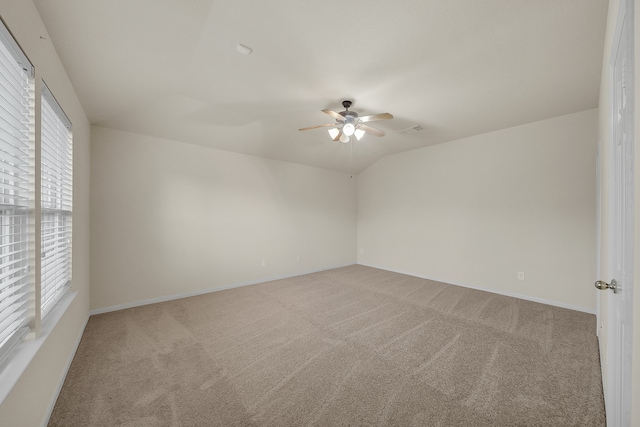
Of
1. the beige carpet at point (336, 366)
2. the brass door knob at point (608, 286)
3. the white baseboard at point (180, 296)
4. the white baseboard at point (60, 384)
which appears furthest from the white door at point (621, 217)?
the white baseboard at point (180, 296)

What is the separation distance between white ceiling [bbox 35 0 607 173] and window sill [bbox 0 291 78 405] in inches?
77.8

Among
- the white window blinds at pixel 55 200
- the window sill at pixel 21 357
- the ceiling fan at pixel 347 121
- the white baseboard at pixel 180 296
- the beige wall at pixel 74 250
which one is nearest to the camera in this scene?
the window sill at pixel 21 357

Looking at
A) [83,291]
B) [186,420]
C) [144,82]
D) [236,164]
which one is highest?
[144,82]

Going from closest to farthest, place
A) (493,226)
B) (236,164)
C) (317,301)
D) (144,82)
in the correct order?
(144,82) → (317,301) → (493,226) → (236,164)

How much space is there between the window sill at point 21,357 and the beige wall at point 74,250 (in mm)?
36

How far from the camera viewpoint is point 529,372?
2049 millimetres

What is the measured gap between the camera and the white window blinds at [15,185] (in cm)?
117

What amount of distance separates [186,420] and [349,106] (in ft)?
11.0

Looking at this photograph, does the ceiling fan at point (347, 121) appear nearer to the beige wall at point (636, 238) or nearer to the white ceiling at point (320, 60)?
the white ceiling at point (320, 60)

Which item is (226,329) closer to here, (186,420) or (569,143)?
(186,420)

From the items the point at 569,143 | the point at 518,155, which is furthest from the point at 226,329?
the point at 569,143

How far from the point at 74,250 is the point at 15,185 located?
4.78ft

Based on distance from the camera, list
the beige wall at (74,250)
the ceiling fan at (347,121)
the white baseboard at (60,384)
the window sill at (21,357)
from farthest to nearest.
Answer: the ceiling fan at (347,121)
the white baseboard at (60,384)
the beige wall at (74,250)
the window sill at (21,357)

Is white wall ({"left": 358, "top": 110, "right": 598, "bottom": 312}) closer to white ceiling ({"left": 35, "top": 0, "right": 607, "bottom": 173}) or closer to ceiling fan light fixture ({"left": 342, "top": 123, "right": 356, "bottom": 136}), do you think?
white ceiling ({"left": 35, "top": 0, "right": 607, "bottom": 173})
